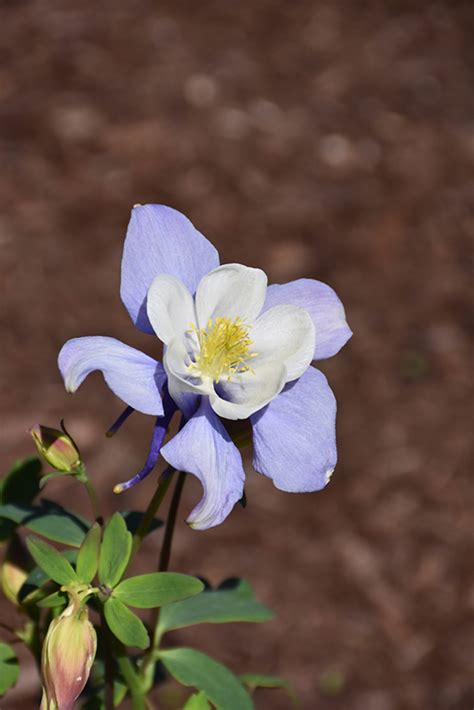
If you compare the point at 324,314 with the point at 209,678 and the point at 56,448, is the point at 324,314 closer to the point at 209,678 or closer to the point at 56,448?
the point at 56,448

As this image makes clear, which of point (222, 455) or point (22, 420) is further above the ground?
point (222, 455)

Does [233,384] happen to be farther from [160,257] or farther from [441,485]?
[441,485]

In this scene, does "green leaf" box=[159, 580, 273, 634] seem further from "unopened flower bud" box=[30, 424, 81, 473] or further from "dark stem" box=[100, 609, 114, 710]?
"unopened flower bud" box=[30, 424, 81, 473]

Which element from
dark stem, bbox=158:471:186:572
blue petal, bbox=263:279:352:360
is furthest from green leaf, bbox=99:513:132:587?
blue petal, bbox=263:279:352:360

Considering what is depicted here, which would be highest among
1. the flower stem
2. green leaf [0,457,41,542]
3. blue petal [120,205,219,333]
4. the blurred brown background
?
blue petal [120,205,219,333]

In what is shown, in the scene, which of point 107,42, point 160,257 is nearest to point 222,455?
point 160,257

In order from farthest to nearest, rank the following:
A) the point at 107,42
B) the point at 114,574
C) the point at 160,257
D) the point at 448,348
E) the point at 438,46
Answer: the point at 438,46 → the point at 107,42 → the point at 448,348 → the point at 160,257 → the point at 114,574

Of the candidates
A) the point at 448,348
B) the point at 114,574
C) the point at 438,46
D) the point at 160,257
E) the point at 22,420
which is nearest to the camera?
the point at 114,574
